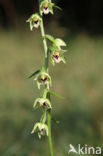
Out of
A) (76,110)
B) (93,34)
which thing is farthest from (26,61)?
(76,110)

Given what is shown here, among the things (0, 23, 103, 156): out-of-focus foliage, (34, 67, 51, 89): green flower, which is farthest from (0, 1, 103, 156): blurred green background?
(34, 67, 51, 89): green flower

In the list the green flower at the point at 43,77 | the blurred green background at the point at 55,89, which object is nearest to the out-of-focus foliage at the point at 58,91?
the blurred green background at the point at 55,89

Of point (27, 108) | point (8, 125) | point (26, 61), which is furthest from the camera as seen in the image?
point (26, 61)

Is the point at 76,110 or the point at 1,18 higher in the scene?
the point at 1,18

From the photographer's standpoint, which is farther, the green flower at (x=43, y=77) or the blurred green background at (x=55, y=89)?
the blurred green background at (x=55, y=89)

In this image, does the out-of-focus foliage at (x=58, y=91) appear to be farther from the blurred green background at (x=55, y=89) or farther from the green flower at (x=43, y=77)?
the green flower at (x=43, y=77)

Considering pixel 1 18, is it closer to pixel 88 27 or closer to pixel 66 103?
pixel 88 27

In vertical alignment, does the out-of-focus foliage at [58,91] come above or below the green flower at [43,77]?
above
